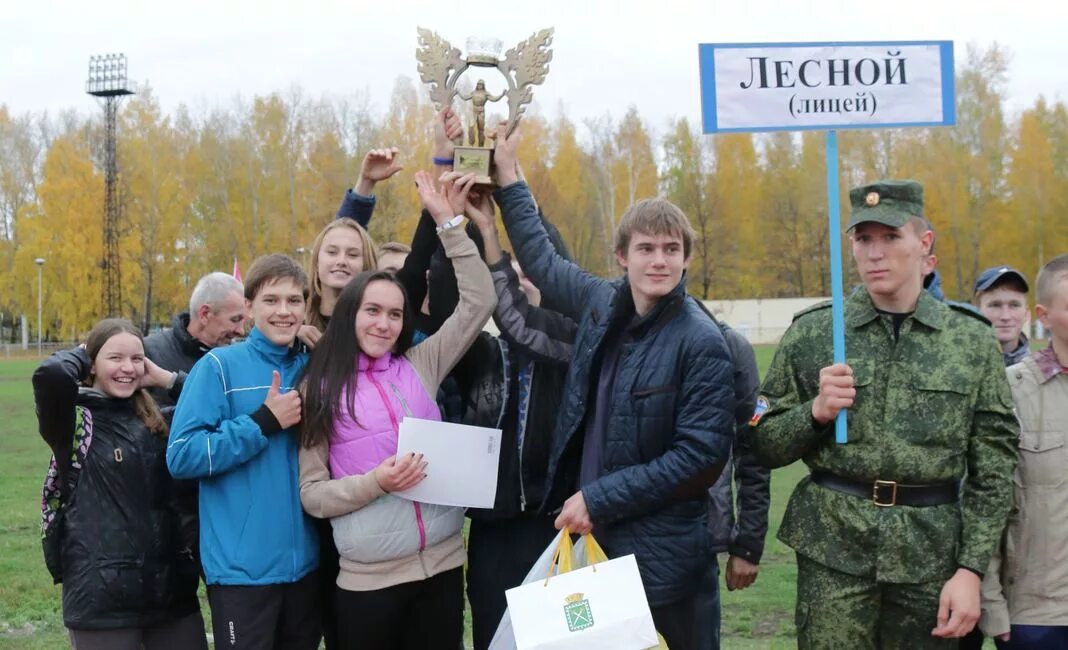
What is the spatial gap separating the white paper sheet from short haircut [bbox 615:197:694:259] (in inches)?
37.6

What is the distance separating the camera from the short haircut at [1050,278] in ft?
11.4

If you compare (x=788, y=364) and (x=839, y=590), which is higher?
(x=788, y=364)

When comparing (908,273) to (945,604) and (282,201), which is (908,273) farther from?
(282,201)

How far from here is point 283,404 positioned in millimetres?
3744

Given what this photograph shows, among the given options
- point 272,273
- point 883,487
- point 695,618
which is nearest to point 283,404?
point 272,273

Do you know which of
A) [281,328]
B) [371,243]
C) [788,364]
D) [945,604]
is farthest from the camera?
[371,243]

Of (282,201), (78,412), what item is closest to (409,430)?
(78,412)

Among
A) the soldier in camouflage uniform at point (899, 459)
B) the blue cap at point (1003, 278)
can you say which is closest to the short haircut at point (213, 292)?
the soldier in camouflage uniform at point (899, 459)

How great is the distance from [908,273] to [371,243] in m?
2.39

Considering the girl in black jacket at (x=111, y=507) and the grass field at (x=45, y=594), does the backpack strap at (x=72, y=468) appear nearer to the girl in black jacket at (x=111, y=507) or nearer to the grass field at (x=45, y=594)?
the girl in black jacket at (x=111, y=507)

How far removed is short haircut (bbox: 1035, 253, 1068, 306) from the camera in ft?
11.4

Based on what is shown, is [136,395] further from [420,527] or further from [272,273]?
[420,527]

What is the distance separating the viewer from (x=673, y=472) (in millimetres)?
3283

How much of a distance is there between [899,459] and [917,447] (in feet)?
0.24
